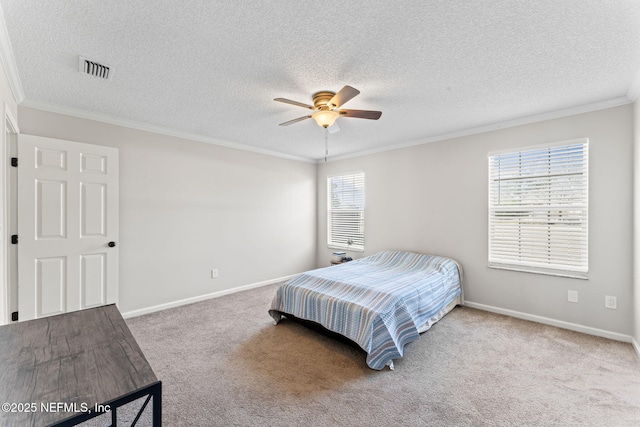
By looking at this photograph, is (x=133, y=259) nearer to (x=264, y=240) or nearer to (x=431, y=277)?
(x=264, y=240)

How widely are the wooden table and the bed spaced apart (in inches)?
68.6

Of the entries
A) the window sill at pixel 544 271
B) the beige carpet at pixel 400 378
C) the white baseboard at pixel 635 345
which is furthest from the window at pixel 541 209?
the beige carpet at pixel 400 378

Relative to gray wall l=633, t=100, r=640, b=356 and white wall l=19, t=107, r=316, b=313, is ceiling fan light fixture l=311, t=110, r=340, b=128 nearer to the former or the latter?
white wall l=19, t=107, r=316, b=313

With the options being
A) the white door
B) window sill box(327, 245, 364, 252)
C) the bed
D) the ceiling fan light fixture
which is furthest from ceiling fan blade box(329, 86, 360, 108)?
window sill box(327, 245, 364, 252)

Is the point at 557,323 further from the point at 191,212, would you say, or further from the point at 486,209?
the point at 191,212

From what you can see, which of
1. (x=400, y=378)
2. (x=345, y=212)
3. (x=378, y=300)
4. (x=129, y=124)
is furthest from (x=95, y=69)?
(x=345, y=212)

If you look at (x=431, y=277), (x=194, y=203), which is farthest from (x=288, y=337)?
(x=194, y=203)

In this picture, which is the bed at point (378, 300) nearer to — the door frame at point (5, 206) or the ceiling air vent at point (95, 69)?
the door frame at point (5, 206)

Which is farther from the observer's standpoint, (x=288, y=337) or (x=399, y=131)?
(x=399, y=131)

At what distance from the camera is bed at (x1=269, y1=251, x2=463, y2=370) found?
7.75ft

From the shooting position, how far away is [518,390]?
80.7 inches

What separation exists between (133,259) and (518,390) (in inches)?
163

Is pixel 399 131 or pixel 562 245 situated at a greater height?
pixel 399 131

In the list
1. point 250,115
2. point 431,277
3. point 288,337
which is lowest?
point 288,337
